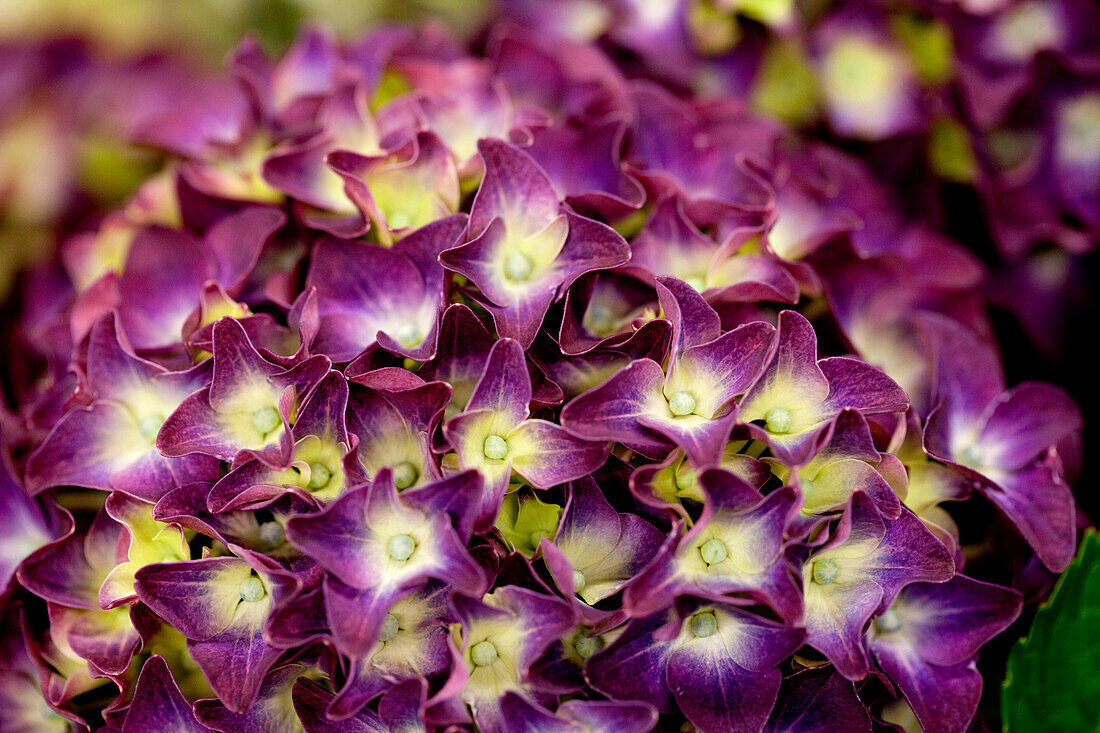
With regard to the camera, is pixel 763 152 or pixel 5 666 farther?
pixel 763 152

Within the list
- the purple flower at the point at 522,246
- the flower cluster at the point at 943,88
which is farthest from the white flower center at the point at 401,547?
the flower cluster at the point at 943,88

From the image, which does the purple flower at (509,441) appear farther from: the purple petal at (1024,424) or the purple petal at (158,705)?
the purple petal at (1024,424)

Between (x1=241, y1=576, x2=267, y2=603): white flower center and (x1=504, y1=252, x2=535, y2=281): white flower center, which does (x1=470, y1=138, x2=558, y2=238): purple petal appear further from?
(x1=241, y1=576, x2=267, y2=603): white flower center

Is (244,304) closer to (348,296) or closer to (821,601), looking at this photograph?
(348,296)

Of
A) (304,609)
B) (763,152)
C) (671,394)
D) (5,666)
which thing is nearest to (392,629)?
(304,609)

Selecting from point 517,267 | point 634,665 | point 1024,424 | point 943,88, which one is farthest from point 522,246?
point 943,88

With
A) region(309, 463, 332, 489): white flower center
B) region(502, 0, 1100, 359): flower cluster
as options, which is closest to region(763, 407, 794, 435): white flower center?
region(309, 463, 332, 489): white flower center
